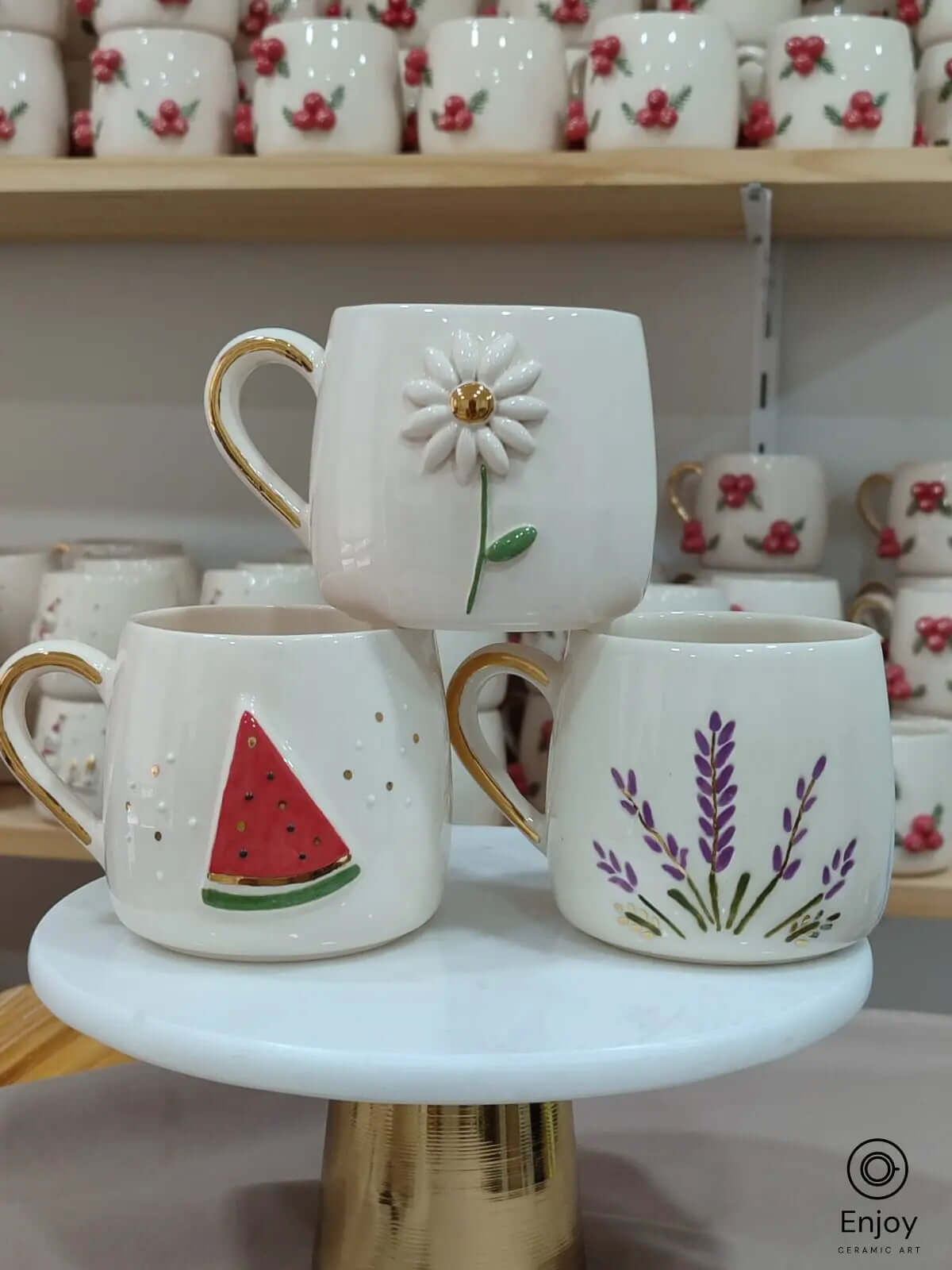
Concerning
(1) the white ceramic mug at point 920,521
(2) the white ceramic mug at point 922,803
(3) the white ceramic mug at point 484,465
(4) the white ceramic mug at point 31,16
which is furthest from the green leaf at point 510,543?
(4) the white ceramic mug at point 31,16

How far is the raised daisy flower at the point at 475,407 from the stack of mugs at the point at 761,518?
445 mm

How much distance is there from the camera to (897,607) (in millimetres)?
881

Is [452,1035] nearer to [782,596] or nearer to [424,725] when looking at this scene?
[424,725]

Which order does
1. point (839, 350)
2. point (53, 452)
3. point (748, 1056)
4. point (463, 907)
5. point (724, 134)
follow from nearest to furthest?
1. point (748, 1056)
2. point (463, 907)
3. point (724, 134)
4. point (839, 350)
5. point (53, 452)

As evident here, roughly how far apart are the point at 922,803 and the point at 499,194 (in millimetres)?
442

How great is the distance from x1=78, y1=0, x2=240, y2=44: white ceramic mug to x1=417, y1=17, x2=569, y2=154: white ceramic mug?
17 cm

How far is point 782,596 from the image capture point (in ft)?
2.78

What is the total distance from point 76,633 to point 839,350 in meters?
0.59

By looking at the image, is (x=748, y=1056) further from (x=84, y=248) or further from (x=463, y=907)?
(x=84, y=248)

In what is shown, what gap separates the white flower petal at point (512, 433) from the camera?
456 mm

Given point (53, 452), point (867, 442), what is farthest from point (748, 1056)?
point (53, 452)

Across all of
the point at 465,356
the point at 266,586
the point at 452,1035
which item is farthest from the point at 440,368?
the point at 266,586

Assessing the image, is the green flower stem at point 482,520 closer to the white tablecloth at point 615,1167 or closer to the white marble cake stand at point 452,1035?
the white marble cake stand at point 452,1035

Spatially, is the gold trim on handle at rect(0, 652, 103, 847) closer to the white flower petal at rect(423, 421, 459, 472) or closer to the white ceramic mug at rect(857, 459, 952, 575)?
the white flower petal at rect(423, 421, 459, 472)
